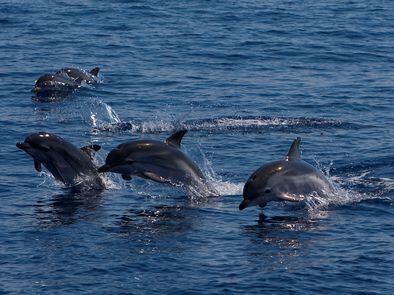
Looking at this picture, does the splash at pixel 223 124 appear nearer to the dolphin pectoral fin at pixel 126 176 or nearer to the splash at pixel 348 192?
the splash at pixel 348 192

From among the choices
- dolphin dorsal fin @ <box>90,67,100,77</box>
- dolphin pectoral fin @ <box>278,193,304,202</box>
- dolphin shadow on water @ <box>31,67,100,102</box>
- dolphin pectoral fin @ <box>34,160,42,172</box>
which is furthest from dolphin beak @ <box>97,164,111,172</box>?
dolphin dorsal fin @ <box>90,67,100,77</box>

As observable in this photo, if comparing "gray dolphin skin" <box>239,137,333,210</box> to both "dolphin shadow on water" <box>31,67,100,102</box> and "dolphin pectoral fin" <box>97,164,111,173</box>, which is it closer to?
"dolphin pectoral fin" <box>97,164,111,173</box>

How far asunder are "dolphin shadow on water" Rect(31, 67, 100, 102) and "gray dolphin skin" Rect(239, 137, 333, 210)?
538 inches

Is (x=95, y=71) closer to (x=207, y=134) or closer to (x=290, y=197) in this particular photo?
(x=207, y=134)

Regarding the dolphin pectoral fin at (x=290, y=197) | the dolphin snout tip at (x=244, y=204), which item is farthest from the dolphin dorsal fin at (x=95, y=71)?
the dolphin snout tip at (x=244, y=204)

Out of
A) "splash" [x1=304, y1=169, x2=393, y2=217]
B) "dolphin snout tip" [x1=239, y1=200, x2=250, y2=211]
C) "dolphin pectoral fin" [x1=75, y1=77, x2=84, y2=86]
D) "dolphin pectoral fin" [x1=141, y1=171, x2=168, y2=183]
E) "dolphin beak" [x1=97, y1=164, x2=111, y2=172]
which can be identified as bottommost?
"dolphin pectoral fin" [x1=75, y1=77, x2=84, y2=86]

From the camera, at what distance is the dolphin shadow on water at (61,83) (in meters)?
38.7

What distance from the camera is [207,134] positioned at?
33.2 metres

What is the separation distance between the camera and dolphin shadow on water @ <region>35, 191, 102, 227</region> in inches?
984

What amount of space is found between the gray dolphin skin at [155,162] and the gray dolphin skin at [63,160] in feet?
3.69

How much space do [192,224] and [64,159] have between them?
3990 mm

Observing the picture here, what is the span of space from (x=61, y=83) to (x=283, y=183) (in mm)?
15828

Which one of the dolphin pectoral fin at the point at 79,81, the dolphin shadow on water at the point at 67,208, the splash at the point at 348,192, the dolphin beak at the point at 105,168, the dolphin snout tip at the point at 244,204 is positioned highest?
the dolphin beak at the point at 105,168

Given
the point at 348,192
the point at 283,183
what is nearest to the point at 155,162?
the point at 283,183
